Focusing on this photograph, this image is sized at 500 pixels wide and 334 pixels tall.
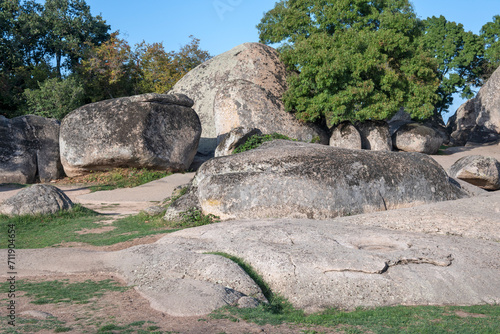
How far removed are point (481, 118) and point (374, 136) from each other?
30.5 ft

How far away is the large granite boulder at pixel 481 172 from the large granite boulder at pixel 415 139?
25.3 ft

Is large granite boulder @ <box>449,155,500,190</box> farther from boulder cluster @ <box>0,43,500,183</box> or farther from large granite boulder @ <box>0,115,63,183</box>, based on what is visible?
large granite boulder @ <box>0,115,63,183</box>

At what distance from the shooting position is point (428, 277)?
22.2ft

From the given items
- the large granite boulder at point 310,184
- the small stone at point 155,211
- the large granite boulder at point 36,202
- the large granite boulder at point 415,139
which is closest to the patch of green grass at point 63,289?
the large granite boulder at point 310,184

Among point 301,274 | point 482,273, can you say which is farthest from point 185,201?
point 482,273

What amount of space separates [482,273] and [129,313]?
4.95 meters

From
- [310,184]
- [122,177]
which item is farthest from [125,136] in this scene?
[310,184]

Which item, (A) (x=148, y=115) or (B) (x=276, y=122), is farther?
(B) (x=276, y=122)

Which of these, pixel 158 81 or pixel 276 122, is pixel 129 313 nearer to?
pixel 276 122

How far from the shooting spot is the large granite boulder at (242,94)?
22.6m

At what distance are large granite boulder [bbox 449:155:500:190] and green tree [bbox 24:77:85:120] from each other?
75.0ft

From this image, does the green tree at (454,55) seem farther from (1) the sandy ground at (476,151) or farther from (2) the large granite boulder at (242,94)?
(2) the large granite boulder at (242,94)

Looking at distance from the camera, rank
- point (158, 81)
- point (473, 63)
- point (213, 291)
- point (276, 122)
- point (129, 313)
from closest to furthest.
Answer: point (129, 313) < point (213, 291) < point (276, 122) < point (158, 81) < point (473, 63)

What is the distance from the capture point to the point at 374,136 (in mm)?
24328
